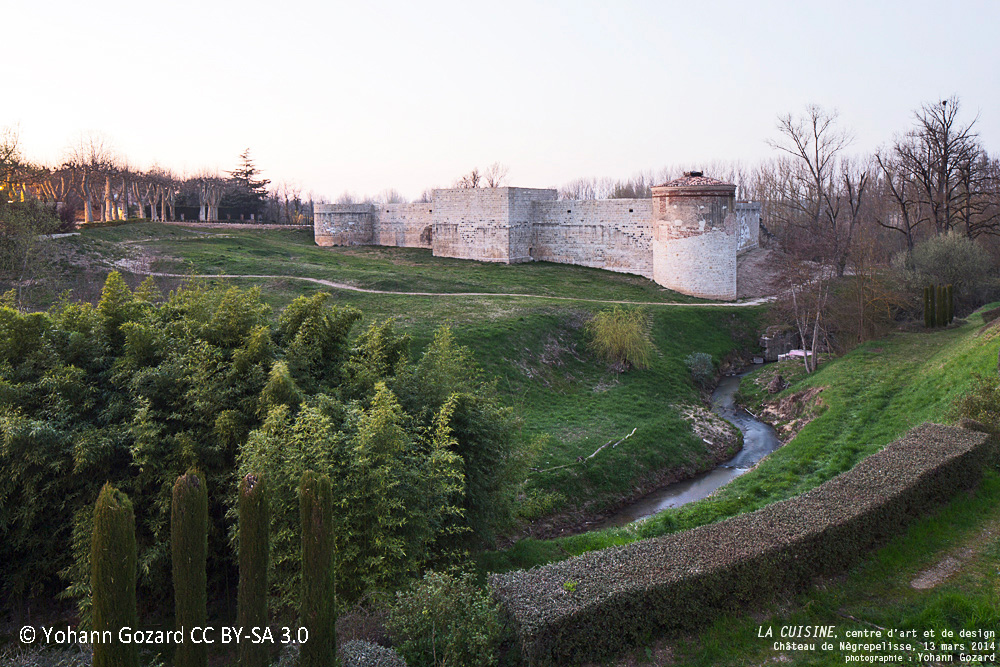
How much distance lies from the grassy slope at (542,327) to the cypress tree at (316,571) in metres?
5.09

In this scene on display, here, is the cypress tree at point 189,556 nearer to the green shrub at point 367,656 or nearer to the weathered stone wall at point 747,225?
the green shrub at point 367,656

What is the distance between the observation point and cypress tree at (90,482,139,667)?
5.19 meters

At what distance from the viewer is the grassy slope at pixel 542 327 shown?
1578 centimetres

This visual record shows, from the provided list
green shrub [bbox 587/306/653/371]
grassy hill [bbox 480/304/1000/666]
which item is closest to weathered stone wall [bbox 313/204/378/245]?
green shrub [bbox 587/306/653/371]

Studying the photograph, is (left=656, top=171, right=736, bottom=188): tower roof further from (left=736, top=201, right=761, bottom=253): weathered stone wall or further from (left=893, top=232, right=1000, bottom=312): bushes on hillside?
(left=736, top=201, right=761, bottom=253): weathered stone wall

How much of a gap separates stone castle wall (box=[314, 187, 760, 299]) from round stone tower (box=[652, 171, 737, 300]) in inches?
1.7

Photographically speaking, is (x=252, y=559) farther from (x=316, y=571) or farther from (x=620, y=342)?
(x=620, y=342)

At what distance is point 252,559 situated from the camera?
5.84 m

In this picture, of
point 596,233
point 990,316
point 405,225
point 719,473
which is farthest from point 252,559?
point 405,225

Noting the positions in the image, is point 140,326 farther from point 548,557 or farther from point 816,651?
point 816,651

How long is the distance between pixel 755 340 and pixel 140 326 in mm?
23272

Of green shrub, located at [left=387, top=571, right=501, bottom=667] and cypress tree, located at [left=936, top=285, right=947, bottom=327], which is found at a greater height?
cypress tree, located at [left=936, top=285, right=947, bottom=327]

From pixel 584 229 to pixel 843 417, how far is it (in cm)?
2037

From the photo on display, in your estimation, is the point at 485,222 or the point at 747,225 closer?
the point at 485,222
